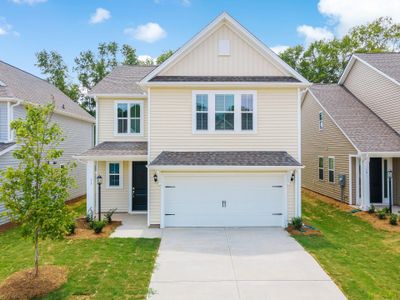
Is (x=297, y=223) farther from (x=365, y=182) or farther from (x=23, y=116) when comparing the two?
(x=23, y=116)

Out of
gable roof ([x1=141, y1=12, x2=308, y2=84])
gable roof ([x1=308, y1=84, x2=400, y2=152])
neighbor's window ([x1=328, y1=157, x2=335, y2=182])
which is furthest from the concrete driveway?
neighbor's window ([x1=328, y1=157, x2=335, y2=182])

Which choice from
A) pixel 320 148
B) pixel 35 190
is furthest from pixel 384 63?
pixel 35 190

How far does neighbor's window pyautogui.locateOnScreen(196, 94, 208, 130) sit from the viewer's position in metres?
12.3

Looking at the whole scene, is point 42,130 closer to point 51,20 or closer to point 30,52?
point 51,20

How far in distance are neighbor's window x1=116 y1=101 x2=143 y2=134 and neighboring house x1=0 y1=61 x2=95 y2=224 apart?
3.52 meters

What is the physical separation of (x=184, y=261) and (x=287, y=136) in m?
6.59

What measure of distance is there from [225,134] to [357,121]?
9095 millimetres

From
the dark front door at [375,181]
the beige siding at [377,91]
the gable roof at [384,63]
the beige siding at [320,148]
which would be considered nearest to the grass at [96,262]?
the beige siding at [320,148]

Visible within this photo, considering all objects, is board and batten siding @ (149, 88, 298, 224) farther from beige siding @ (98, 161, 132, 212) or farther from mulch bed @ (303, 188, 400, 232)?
mulch bed @ (303, 188, 400, 232)

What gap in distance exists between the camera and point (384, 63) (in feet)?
A: 59.6

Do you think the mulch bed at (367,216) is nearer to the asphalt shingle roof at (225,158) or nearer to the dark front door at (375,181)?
the dark front door at (375,181)

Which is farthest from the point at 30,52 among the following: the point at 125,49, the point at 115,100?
the point at 115,100

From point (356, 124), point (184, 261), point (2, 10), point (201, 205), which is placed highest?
point (2, 10)

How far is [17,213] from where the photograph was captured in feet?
22.3
